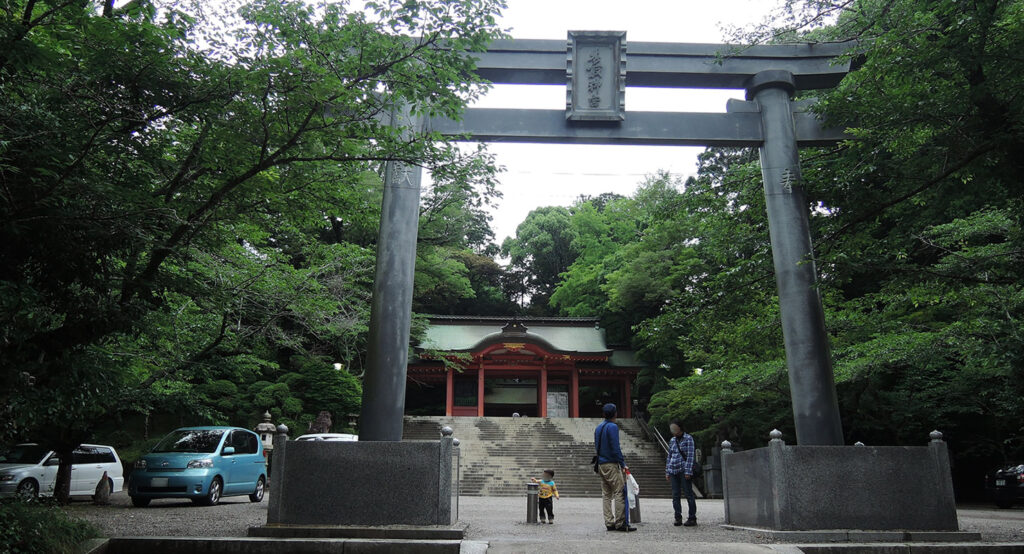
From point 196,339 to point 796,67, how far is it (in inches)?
392

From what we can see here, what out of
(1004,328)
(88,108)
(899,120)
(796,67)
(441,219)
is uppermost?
(441,219)

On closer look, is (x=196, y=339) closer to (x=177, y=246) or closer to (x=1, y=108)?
(x=177, y=246)

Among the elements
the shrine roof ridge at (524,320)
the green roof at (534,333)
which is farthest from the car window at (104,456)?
the shrine roof ridge at (524,320)

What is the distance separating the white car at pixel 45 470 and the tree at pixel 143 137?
6.72 metres

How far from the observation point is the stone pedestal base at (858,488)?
6.38 metres

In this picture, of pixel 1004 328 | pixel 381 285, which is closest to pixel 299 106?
pixel 381 285

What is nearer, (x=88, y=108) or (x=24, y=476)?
(x=88, y=108)

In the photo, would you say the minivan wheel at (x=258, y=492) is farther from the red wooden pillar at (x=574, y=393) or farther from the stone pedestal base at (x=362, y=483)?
the red wooden pillar at (x=574, y=393)

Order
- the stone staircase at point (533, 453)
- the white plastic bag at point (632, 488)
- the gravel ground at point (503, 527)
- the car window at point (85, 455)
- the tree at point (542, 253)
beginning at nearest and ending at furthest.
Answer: the gravel ground at point (503, 527) → the white plastic bag at point (632, 488) → the car window at point (85, 455) → the stone staircase at point (533, 453) → the tree at point (542, 253)

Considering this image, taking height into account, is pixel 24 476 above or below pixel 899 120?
below

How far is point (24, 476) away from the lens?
36.8ft

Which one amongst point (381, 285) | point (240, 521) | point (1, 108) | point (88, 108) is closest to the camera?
point (1, 108)

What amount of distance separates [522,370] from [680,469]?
61.2ft

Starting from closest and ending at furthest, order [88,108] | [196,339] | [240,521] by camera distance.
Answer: [88,108], [240,521], [196,339]
